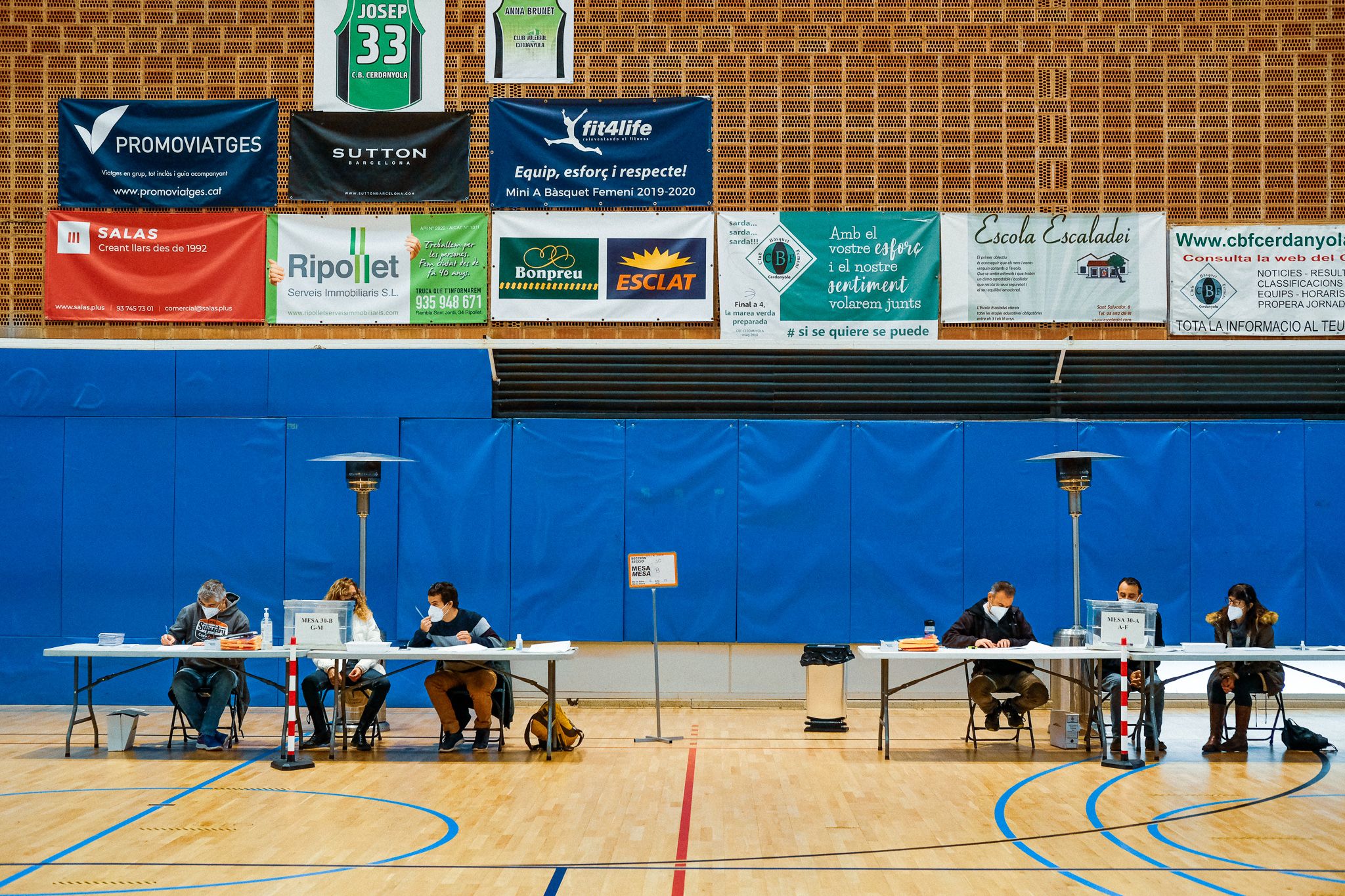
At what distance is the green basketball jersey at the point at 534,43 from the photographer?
1323 cm

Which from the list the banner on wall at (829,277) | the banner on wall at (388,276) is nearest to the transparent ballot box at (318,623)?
the banner on wall at (388,276)

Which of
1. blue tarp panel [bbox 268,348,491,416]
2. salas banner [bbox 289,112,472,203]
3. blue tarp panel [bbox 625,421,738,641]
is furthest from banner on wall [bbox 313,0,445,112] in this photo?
blue tarp panel [bbox 625,421,738,641]

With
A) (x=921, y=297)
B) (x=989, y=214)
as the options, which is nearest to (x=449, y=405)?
(x=921, y=297)

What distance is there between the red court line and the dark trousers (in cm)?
255

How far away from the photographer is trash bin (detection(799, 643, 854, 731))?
11.2 meters

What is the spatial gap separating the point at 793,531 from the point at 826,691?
83.4 inches

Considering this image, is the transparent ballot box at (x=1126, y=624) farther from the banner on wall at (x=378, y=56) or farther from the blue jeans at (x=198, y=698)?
the banner on wall at (x=378, y=56)

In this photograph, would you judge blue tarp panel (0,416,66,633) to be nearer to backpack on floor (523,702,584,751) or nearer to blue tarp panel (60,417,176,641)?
blue tarp panel (60,417,176,641)

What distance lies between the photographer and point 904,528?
42.1ft

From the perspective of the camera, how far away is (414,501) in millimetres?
12930

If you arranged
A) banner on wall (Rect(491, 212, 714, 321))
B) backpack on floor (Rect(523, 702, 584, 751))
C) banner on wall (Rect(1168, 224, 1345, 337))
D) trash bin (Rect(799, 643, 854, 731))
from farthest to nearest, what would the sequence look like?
1. banner on wall (Rect(491, 212, 714, 321))
2. banner on wall (Rect(1168, 224, 1345, 337))
3. trash bin (Rect(799, 643, 854, 731))
4. backpack on floor (Rect(523, 702, 584, 751))

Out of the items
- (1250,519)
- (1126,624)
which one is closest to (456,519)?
(1126,624)

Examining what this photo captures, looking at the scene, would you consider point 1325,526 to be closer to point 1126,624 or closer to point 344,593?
point 1126,624

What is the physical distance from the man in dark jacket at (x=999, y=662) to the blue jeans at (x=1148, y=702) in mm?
532
